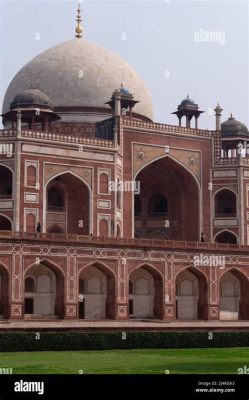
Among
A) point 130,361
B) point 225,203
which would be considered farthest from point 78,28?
point 130,361

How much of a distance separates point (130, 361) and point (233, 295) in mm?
16808

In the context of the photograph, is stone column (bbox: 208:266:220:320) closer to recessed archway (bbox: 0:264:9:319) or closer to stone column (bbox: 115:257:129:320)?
stone column (bbox: 115:257:129:320)

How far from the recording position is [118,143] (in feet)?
132

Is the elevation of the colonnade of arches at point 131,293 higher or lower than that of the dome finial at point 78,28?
lower

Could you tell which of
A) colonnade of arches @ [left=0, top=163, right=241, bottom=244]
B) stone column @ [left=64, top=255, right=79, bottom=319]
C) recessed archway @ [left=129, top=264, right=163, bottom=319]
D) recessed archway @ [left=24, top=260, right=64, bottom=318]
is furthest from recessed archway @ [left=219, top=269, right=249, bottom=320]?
recessed archway @ [left=24, top=260, right=64, bottom=318]

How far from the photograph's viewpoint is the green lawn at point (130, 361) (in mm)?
18750

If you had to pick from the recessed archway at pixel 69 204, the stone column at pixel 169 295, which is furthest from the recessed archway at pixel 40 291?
the recessed archway at pixel 69 204

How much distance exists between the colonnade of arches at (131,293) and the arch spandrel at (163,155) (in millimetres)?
6976

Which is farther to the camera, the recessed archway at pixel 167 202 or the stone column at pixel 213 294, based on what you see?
the recessed archway at pixel 167 202

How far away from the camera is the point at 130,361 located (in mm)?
21141

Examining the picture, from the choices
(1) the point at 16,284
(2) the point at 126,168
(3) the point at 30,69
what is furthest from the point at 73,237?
(3) the point at 30,69

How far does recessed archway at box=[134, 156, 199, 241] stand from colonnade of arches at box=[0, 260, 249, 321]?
21.2 ft

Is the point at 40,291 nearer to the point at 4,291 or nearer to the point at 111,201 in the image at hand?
the point at 4,291

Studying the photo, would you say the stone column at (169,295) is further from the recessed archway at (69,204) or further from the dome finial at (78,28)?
the dome finial at (78,28)
